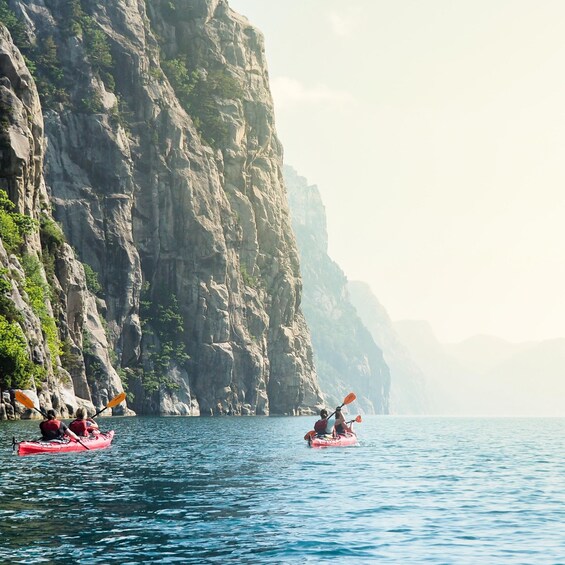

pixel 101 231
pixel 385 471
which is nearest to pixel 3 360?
pixel 385 471

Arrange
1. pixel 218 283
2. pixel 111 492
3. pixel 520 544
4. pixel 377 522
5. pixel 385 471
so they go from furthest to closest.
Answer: pixel 218 283 → pixel 385 471 → pixel 111 492 → pixel 377 522 → pixel 520 544

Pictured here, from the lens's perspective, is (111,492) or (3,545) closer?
(3,545)

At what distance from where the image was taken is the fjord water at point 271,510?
17984 mm

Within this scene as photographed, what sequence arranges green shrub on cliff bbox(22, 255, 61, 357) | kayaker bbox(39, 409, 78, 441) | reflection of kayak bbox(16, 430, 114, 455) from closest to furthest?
reflection of kayak bbox(16, 430, 114, 455) → kayaker bbox(39, 409, 78, 441) → green shrub on cliff bbox(22, 255, 61, 357)

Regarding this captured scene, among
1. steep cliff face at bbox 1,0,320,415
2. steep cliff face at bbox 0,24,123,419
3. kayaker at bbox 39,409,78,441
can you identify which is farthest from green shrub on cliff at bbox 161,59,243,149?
kayaker at bbox 39,409,78,441

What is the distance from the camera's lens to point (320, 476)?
112ft

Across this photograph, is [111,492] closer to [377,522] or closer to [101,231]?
[377,522]

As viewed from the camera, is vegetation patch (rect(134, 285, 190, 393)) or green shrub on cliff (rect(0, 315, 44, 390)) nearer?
green shrub on cliff (rect(0, 315, 44, 390))

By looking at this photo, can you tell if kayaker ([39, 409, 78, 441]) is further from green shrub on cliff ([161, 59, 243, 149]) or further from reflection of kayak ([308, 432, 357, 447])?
green shrub on cliff ([161, 59, 243, 149])

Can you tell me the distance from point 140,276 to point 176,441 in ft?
236

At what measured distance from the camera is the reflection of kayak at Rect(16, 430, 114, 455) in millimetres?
37469

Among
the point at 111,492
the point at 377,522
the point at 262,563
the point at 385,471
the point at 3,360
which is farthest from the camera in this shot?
the point at 3,360

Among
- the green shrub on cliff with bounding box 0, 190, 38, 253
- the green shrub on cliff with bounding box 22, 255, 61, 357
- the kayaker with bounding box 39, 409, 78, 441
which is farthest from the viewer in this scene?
the green shrub on cliff with bounding box 22, 255, 61, 357

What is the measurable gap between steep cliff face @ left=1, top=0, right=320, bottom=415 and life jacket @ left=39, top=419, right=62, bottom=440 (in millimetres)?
73456
